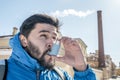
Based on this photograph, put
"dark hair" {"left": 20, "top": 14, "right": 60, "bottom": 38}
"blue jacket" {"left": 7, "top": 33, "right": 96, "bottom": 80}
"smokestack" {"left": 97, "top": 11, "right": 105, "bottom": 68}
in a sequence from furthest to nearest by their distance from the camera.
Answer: "smokestack" {"left": 97, "top": 11, "right": 105, "bottom": 68}, "dark hair" {"left": 20, "top": 14, "right": 60, "bottom": 38}, "blue jacket" {"left": 7, "top": 33, "right": 96, "bottom": 80}

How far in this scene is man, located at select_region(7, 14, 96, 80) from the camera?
74.4 inches

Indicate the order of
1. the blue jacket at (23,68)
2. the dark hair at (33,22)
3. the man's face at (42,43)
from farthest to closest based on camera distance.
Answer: the dark hair at (33,22), the man's face at (42,43), the blue jacket at (23,68)

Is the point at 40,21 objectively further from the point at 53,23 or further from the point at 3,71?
the point at 3,71

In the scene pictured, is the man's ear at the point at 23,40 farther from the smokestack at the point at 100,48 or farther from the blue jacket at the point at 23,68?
the smokestack at the point at 100,48

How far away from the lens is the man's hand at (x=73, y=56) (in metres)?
2.11

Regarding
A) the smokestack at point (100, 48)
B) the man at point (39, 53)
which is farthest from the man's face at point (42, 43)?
the smokestack at point (100, 48)

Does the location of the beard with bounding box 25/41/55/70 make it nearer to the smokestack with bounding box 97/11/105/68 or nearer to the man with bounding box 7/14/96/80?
the man with bounding box 7/14/96/80

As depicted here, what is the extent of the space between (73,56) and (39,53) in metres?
Result: 0.32

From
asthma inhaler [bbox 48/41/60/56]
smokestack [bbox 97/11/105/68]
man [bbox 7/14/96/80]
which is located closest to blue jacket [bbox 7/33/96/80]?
man [bbox 7/14/96/80]

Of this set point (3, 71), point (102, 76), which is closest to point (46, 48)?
point (3, 71)

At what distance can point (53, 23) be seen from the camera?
2.11 meters

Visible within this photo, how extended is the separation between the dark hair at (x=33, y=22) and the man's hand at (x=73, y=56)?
0.17 metres

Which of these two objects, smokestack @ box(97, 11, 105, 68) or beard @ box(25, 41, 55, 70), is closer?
beard @ box(25, 41, 55, 70)

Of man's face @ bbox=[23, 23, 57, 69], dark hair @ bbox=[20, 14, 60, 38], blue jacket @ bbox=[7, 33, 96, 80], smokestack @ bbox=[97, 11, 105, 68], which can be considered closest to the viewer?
blue jacket @ bbox=[7, 33, 96, 80]
